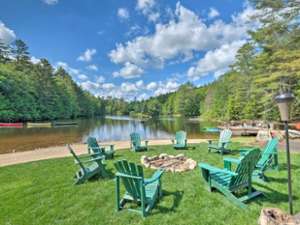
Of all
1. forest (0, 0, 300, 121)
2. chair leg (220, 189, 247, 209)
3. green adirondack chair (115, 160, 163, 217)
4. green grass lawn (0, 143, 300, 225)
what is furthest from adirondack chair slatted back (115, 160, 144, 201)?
forest (0, 0, 300, 121)

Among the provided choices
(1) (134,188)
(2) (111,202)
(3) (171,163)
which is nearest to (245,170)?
(1) (134,188)

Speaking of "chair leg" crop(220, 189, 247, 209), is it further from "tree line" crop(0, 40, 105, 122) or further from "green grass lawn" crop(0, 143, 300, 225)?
"tree line" crop(0, 40, 105, 122)

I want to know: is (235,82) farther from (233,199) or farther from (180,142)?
(233,199)

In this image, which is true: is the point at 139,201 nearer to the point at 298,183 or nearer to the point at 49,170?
the point at 298,183

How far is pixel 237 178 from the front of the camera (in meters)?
3.71

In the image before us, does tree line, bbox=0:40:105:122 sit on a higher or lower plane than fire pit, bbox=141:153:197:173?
higher

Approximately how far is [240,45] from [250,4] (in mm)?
15766

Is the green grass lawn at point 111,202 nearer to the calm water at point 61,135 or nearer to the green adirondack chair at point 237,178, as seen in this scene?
the green adirondack chair at point 237,178

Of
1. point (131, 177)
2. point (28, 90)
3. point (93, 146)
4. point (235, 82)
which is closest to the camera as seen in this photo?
point (131, 177)

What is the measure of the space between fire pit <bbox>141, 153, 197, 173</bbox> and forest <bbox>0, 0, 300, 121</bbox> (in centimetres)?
813

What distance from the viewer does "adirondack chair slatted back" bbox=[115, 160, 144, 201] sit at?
11.2 ft

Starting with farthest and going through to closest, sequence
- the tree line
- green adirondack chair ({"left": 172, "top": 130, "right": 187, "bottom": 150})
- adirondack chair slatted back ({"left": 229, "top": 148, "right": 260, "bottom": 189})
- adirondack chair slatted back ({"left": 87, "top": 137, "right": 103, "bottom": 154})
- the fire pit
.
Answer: the tree line
green adirondack chair ({"left": 172, "top": 130, "right": 187, "bottom": 150})
adirondack chair slatted back ({"left": 87, "top": 137, "right": 103, "bottom": 154})
the fire pit
adirondack chair slatted back ({"left": 229, "top": 148, "right": 260, "bottom": 189})

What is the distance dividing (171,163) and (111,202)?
9.09 ft

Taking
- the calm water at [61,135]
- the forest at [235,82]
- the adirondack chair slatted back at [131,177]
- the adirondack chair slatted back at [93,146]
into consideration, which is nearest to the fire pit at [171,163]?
the adirondack chair slatted back at [93,146]
